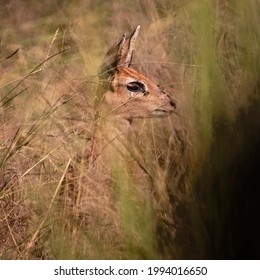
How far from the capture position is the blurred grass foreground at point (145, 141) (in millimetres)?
2018

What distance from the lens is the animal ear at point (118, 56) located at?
220cm

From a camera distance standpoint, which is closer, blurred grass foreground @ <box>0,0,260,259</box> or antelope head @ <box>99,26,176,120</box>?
blurred grass foreground @ <box>0,0,260,259</box>

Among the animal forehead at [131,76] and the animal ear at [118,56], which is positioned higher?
the animal ear at [118,56]

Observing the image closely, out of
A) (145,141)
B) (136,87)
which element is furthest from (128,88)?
(145,141)

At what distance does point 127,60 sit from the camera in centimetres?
221

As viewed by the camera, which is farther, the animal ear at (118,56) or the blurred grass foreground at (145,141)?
the animal ear at (118,56)

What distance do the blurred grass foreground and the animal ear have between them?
0.10 feet

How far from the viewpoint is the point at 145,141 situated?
6.98 ft

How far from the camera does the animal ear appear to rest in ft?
7.22

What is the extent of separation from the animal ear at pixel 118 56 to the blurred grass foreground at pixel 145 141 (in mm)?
31

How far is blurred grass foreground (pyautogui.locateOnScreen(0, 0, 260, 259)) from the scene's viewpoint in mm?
2018

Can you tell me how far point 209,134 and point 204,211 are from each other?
257mm

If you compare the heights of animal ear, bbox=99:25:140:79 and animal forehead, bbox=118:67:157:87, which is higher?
animal ear, bbox=99:25:140:79
